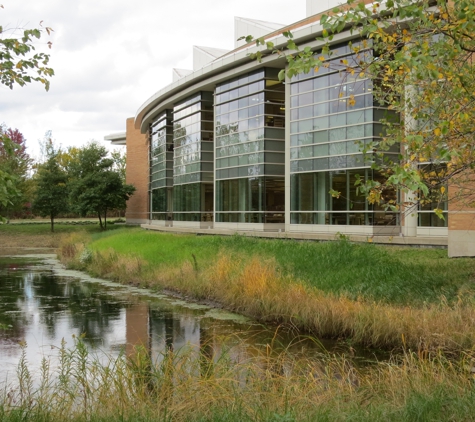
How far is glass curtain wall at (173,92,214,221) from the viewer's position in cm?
3519

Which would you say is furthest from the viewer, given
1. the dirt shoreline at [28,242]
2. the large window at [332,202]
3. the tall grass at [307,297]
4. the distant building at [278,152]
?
the dirt shoreline at [28,242]

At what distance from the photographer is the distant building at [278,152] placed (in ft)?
76.0

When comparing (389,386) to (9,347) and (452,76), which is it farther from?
(9,347)

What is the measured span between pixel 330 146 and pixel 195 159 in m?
12.6

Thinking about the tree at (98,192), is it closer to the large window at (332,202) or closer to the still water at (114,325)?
the large window at (332,202)

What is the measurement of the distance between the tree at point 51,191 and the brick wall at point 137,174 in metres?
6.96

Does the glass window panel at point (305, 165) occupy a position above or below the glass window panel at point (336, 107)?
below

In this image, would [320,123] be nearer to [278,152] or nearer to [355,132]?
[355,132]

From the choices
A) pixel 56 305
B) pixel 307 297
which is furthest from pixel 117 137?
pixel 307 297

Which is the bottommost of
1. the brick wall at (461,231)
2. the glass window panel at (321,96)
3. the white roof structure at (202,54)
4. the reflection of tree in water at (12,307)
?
the reflection of tree in water at (12,307)


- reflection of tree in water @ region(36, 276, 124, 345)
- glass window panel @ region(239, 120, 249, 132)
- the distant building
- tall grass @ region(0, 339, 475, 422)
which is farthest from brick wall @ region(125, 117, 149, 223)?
tall grass @ region(0, 339, 475, 422)

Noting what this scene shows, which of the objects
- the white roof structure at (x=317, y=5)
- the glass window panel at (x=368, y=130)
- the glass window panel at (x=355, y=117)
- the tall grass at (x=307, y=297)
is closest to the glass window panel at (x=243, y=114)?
the white roof structure at (x=317, y=5)

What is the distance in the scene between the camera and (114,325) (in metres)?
13.6

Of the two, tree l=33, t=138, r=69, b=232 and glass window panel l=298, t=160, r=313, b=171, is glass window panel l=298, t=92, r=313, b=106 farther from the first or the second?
tree l=33, t=138, r=69, b=232
